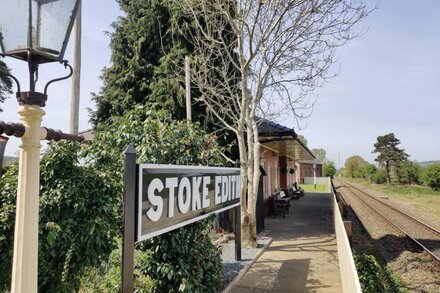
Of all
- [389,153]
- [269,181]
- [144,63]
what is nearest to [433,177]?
[389,153]

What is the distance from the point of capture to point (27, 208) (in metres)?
1.82

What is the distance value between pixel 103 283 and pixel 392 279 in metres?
5.97

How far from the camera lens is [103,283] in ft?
13.9

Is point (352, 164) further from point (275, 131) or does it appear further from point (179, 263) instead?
point (179, 263)

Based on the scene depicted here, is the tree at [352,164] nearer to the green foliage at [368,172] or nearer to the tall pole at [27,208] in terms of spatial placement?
the green foliage at [368,172]

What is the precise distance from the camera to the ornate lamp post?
1.81 meters

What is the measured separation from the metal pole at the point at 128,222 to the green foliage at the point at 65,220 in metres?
0.43

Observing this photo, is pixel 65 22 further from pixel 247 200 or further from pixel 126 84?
pixel 126 84

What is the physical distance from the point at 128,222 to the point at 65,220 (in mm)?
746

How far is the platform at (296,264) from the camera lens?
17.9 ft

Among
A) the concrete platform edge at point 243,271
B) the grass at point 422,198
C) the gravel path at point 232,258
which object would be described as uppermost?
the gravel path at point 232,258

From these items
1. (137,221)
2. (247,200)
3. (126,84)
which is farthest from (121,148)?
(126,84)

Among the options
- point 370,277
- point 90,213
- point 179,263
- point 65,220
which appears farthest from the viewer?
point 370,277

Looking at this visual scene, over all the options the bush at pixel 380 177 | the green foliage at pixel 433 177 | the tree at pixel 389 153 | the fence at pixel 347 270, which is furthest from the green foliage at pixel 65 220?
the bush at pixel 380 177
